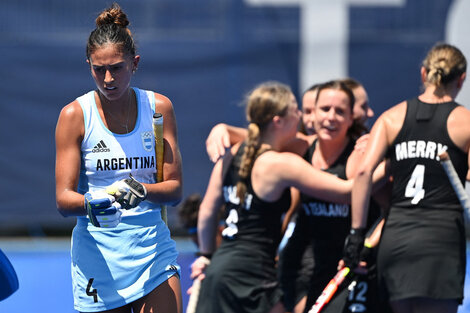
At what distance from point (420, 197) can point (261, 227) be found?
85 cm

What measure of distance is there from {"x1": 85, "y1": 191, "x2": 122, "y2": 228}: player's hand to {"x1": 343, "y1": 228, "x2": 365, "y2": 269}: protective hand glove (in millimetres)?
1399

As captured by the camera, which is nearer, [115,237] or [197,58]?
[115,237]

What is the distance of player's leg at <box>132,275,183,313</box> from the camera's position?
3250 mm

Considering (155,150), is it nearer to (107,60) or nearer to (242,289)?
(107,60)

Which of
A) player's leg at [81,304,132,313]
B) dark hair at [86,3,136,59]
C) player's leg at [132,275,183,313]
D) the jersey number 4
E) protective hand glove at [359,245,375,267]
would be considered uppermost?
dark hair at [86,3,136,59]

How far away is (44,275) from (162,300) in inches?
161

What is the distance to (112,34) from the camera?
10.6ft

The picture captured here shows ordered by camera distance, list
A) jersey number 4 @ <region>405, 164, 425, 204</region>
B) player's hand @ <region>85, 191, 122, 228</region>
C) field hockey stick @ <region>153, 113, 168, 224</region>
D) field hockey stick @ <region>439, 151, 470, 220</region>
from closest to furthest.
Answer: player's hand @ <region>85, 191, 122, 228</region> < field hockey stick @ <region>153, 113, 168, 224</region> < field hockey stick @ <region>439, 151, 470, 220</region> < jersey number 4 @ <region>405, 164, 425, 204</region>

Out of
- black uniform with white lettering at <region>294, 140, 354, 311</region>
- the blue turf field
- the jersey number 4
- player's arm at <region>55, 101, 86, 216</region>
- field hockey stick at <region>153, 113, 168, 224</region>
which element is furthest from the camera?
the blue turf field

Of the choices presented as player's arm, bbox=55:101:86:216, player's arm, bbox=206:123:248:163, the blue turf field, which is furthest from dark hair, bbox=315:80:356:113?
the blue turf field

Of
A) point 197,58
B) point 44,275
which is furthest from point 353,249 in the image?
point 197,58

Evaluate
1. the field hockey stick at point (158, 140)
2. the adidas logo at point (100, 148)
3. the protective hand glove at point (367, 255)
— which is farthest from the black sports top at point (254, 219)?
the adidas logo at point (100, 148)

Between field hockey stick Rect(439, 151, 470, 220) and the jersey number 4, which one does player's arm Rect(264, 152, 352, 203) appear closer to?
the jersey number 4

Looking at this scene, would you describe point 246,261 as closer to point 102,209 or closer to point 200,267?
point 200,267
